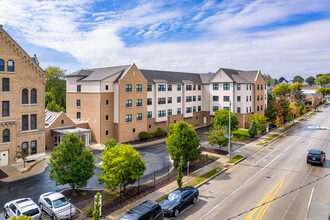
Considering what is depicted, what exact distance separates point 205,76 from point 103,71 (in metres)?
31.1

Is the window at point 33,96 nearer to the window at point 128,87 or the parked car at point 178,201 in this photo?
the window at point 128,87

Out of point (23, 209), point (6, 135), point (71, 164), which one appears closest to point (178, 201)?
point (71, 164)

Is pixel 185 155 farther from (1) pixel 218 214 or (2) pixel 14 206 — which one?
(2) pixel 14 206

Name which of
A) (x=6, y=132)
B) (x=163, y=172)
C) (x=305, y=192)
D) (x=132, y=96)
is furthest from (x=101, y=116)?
(x=305, y=192)

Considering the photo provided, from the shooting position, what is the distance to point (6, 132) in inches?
1123

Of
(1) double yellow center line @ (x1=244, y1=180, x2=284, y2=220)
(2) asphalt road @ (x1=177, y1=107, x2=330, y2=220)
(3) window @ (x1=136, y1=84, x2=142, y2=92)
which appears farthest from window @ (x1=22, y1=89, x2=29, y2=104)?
(1) double yellow center line @ (x1=244, y1=180, x2=284, y2=220)

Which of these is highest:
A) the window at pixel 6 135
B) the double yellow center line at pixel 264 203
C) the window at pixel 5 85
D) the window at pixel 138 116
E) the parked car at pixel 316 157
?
the window at pixel 5 85

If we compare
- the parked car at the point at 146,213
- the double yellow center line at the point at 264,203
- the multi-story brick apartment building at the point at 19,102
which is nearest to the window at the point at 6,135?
the multi-story brick apartment building at the point at 19,102

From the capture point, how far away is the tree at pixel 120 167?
18781 millimetres

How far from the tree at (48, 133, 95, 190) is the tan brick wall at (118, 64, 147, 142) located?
66.0 ft

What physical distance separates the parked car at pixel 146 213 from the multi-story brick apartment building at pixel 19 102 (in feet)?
72.5

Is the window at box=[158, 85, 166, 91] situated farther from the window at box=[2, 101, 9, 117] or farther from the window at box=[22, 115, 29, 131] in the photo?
the window at box=[2, 101, 9, 117]

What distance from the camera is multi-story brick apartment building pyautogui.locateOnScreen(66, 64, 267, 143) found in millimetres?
40562

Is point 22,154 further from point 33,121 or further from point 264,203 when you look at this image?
point 264,203
